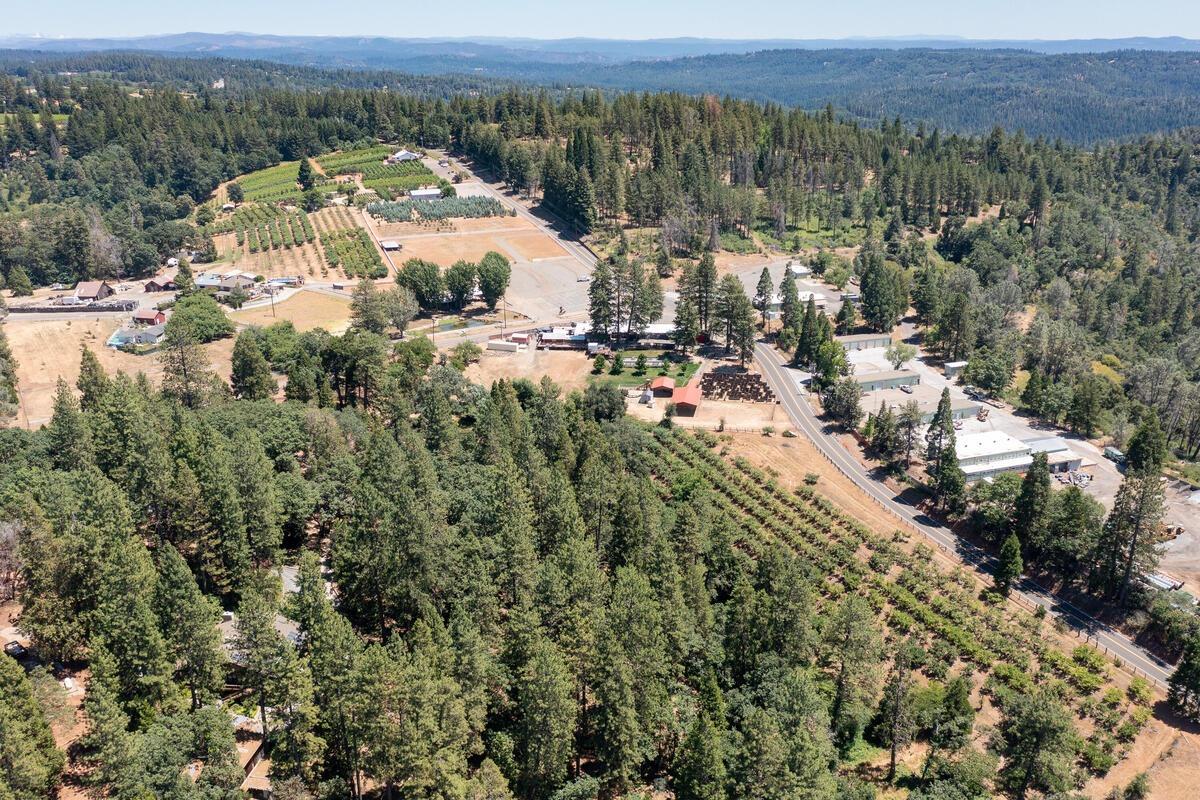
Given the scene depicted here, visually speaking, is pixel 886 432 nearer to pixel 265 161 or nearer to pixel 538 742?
pixel 538 742

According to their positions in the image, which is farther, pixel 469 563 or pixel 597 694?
pixel 469 563

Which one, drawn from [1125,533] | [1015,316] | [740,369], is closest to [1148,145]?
[1015,316]

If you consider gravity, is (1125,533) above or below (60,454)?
below

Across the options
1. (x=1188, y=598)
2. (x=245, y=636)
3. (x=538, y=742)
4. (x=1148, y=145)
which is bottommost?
(x=1188, y=598)

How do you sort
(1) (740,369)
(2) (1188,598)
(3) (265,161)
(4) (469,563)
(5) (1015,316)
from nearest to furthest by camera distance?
(4) (469,563) < (2) (1188,598) < (1) (740,369) < (5) (1015,316) < (3) (265,161)

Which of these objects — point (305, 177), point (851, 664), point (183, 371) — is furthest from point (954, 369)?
point (305, 177)

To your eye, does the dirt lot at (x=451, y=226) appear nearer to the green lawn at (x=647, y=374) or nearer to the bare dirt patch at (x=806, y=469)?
the green lawn at (x=647, y=374)

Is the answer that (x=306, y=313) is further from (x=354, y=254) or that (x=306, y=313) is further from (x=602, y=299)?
(x=602, y=299)
